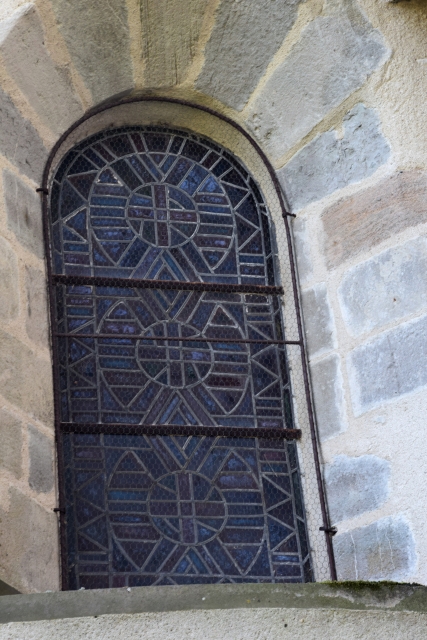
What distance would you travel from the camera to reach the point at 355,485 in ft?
14.4

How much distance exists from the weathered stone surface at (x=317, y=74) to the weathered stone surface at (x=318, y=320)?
0.54m

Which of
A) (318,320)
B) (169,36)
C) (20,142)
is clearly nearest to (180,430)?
(318,320)

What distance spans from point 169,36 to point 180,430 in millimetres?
1371

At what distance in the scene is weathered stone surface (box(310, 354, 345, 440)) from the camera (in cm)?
452

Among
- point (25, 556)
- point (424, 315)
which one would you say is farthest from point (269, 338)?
point (25, 556)

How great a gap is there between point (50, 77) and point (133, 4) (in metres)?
0.41

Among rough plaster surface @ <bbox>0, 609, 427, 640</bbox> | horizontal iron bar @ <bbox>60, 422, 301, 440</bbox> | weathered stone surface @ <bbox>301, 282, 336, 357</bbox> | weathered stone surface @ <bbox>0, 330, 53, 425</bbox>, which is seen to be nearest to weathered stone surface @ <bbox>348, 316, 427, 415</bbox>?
weathered stone surface @ <bbox>301, 282, 336, 357</bbox>

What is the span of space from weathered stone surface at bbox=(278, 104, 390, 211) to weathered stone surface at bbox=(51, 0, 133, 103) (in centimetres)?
63

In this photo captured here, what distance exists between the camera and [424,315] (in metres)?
4.46

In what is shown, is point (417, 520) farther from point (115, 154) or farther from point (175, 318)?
point (115, 154)

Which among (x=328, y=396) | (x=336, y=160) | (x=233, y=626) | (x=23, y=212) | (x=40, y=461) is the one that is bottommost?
(x=233, y=626)

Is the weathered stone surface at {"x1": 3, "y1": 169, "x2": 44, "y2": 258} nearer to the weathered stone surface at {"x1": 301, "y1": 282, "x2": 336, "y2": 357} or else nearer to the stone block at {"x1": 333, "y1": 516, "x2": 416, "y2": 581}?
the weathered stone surface at {"x1": 301, "y1": 282, "x2": 336, "y2": 357}

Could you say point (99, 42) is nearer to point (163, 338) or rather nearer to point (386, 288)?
point (163, 338)

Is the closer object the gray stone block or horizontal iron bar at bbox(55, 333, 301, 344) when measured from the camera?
the gray stone block
